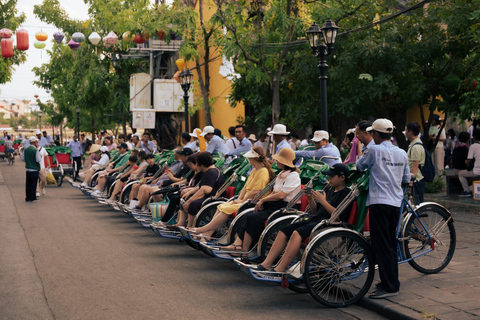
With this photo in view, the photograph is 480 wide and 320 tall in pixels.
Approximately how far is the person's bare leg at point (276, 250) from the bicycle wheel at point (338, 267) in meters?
0.59

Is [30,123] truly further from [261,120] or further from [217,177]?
[217,177]

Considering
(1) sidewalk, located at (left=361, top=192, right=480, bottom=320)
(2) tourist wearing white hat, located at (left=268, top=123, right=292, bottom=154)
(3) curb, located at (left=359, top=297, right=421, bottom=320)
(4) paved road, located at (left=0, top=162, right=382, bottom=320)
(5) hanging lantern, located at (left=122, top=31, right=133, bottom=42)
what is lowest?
(4) paved road, located at (left=0, top=162, right=382, bottom=320)

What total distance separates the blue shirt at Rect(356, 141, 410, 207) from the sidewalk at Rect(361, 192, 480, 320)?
1.01 metres

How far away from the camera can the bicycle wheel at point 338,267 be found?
6.41 metres

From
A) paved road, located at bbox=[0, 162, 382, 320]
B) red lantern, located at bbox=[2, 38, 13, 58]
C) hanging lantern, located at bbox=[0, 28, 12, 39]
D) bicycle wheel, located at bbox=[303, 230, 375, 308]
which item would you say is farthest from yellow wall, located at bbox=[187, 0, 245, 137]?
bicycle wheel, located at bbox=[303, 230, 375, 308]

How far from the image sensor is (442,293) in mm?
6598

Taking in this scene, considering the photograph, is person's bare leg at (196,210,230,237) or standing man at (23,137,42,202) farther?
standing man at (23,137,42,202)

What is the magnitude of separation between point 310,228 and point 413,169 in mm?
2687

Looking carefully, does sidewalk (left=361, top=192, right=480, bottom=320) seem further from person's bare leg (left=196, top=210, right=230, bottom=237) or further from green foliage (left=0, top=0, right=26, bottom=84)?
green foliage (left=0, top=0, right=26, bottom=84)

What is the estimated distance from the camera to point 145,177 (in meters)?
14.3

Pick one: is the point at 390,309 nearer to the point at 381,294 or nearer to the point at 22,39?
the point at 381,294

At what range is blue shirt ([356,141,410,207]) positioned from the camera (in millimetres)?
6566

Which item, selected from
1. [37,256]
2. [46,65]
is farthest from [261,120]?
[46,65]

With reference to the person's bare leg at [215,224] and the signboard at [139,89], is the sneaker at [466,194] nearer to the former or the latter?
the person's bare leg at [215,224]
